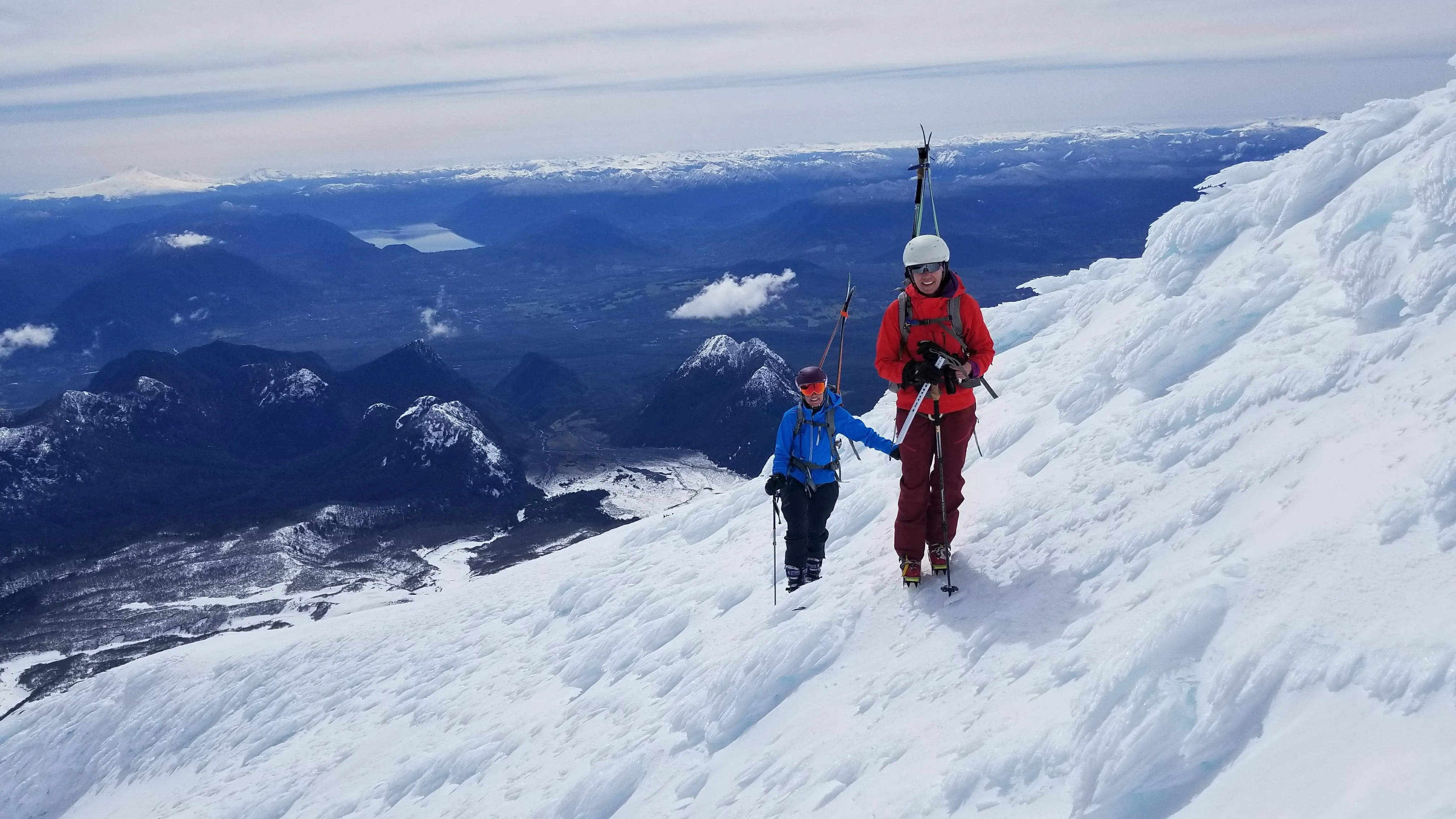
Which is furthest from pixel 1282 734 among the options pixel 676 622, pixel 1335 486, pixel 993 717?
pixel 676 622

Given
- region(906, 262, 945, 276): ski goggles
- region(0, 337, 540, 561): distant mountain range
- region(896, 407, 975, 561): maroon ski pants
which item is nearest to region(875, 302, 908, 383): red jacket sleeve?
region(906, 262, 945, 276): ski goggles

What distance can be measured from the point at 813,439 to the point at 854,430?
0.75m

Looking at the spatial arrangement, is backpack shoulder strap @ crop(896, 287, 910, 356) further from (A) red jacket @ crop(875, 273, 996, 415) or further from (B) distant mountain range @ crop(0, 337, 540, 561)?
(B) distant mountain range @ crop(0, 337, 540, 561)

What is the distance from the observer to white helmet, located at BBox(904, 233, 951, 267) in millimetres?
9164

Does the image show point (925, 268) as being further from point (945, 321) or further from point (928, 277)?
point (945, 321)

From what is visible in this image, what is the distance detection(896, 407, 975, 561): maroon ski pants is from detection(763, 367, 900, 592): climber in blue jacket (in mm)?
1506

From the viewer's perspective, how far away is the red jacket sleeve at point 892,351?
384 inches

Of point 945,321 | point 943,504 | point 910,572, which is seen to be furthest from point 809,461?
point 945,321

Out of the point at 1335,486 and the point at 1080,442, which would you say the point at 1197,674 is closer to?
the point at 1335,486

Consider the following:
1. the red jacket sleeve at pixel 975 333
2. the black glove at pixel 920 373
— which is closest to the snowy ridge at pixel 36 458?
the black glove at pixel 920 373

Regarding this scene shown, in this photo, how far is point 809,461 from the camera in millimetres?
12367

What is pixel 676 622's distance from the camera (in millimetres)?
16297

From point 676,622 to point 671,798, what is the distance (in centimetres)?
579

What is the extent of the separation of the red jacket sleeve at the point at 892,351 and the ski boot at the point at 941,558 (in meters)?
2.47
